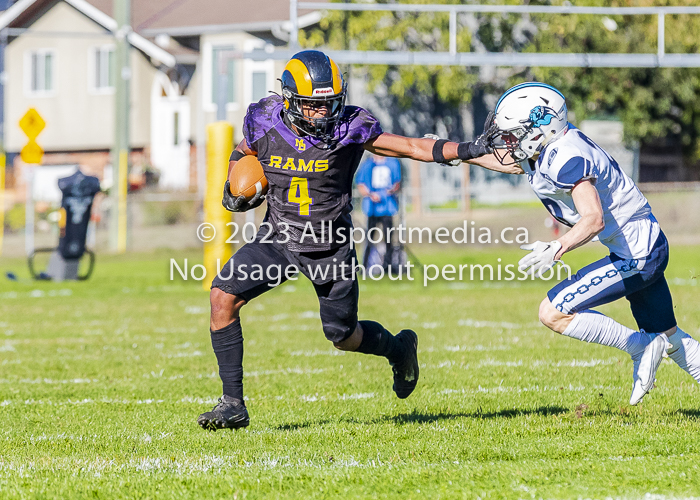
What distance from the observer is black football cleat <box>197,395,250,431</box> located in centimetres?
427

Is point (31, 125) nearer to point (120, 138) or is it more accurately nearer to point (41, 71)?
point (120, 138)

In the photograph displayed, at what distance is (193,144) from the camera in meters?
26.0

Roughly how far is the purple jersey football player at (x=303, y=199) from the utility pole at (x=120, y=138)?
1470 centimetres

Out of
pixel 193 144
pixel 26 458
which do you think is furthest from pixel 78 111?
pixel 26 458

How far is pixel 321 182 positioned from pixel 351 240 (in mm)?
344

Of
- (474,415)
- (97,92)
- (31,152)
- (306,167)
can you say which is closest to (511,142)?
(306,167)

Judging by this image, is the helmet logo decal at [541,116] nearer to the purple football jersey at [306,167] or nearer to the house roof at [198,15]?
the purple football jersey at [306,167]

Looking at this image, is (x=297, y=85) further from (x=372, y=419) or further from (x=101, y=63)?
(x=101, y=63)

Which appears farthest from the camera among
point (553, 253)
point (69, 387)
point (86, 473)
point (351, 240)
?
point (69, 387)

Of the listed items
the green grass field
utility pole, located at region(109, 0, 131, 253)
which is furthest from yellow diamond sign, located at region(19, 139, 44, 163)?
the green grass field

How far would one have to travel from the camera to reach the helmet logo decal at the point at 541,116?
414 cm

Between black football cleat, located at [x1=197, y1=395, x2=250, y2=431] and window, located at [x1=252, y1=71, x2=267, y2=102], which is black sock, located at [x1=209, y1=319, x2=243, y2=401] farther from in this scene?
window, located at [x1=252, y1=71, x2=267, y2=102]

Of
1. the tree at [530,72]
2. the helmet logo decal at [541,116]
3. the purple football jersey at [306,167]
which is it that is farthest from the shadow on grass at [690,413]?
the tree at [530,72]

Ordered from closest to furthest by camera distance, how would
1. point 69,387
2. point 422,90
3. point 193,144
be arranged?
point 69,387, point 422,90, point 193,144
